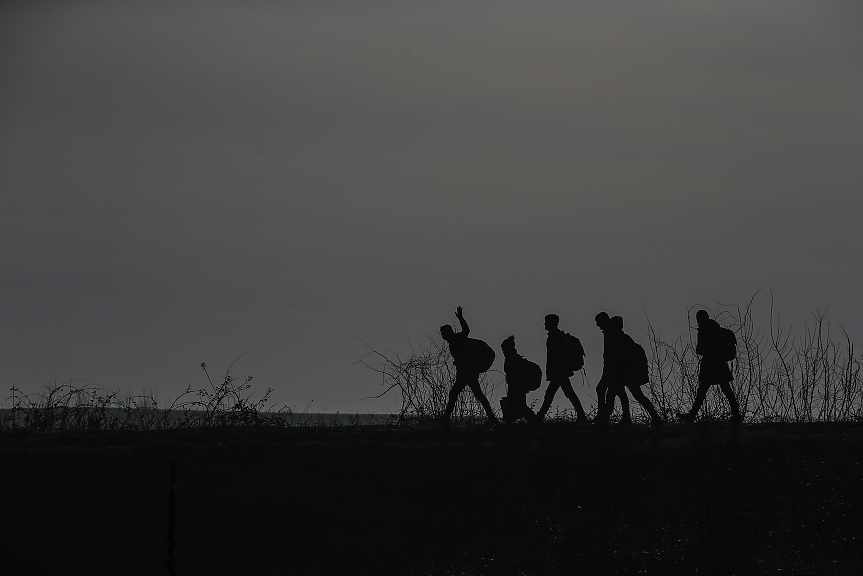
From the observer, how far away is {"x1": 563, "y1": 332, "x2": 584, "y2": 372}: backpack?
15.0 m

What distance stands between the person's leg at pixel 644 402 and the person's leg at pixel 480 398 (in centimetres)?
222

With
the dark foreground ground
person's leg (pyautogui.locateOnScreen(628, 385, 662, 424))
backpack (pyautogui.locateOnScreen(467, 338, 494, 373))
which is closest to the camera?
the dark foreground ground

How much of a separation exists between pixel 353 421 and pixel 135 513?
4.61m

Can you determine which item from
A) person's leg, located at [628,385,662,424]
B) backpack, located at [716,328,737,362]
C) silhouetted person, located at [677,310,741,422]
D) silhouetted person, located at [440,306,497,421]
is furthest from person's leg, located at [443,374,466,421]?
backpack, located at [716,328,737,362]

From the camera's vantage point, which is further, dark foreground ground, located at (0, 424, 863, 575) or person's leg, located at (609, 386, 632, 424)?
person's leg, located at (609, 386, 632, 424)

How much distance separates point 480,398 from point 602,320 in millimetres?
2223

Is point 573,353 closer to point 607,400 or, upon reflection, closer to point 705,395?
point 607,400

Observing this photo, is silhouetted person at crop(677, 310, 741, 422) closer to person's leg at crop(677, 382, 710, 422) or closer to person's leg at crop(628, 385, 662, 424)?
person's leg at crop(677, 382, 710, 422)

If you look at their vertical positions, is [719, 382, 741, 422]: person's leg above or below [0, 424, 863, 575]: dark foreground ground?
above

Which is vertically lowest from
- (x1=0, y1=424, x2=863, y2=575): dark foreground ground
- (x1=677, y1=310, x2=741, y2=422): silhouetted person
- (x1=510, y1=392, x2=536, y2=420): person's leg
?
(x1=0, y1=424, x2=863, y2=575): dark foreground ground

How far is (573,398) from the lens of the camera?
596 inches

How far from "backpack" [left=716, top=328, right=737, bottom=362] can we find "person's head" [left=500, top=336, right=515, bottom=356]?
3133 millimetres

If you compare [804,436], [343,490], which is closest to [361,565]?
[343,490]

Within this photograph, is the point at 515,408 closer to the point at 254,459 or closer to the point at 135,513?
the point at 254,459
